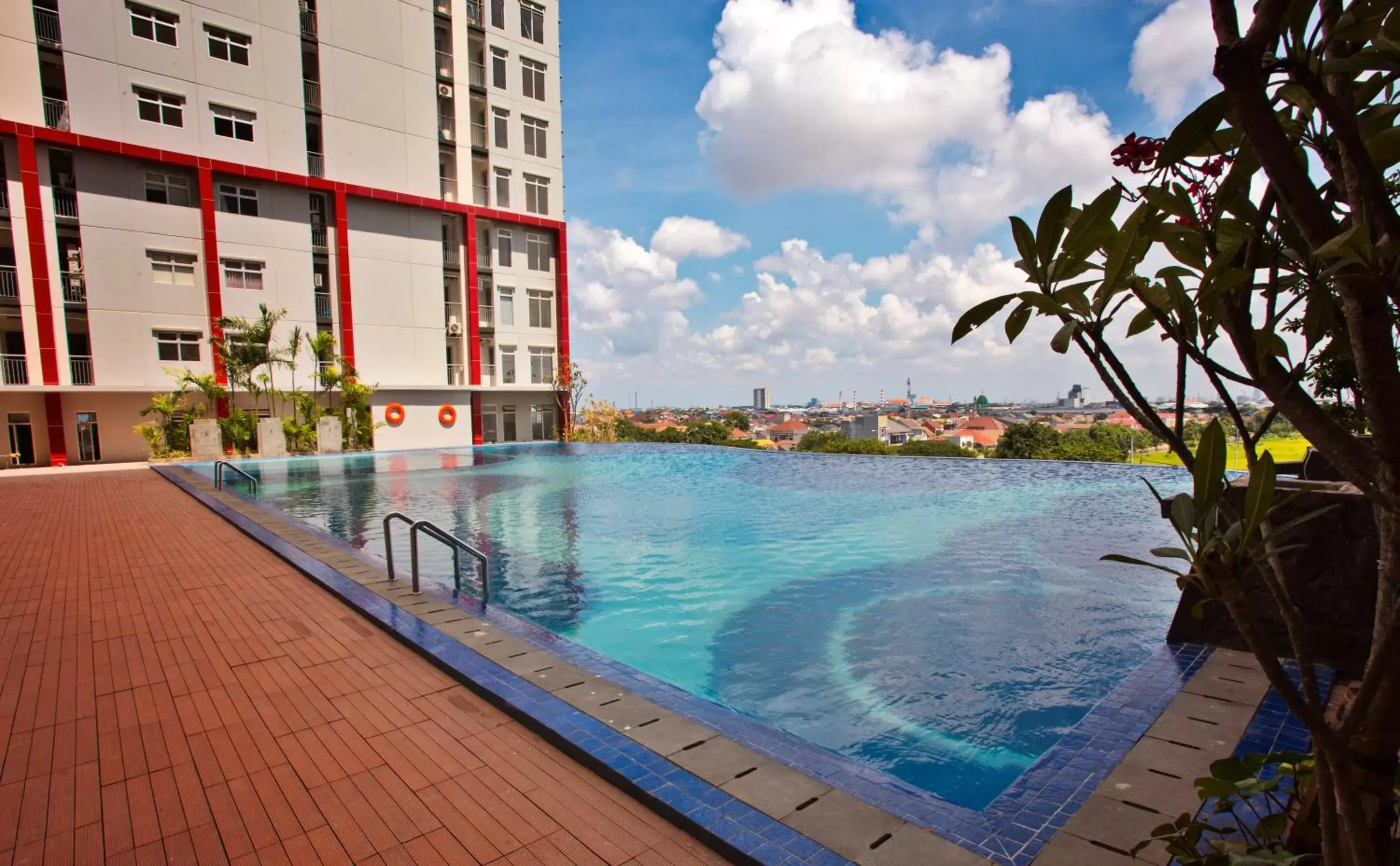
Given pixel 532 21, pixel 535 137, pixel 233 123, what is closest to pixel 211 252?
pixel 233 123

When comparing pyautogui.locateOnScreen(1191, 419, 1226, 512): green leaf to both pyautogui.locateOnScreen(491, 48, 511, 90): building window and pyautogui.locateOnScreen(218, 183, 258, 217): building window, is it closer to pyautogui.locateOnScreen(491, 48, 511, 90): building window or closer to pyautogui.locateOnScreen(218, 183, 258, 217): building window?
pyautogui.locateOnScreen(218, 183, 258, 217): building window

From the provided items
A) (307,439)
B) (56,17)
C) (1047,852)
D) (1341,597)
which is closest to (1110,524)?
(1341,597)

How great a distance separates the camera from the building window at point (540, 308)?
2608cm

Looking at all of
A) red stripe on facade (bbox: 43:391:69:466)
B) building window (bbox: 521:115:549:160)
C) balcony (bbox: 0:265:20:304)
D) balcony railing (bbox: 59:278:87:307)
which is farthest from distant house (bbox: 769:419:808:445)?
balcony (bbox: 0:265:20:304)

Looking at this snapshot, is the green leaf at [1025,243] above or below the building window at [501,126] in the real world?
below

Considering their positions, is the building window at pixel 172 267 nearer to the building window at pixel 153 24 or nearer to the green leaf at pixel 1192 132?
the building window at pixel 153 24

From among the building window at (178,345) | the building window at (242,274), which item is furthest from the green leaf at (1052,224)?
the building window at (242,274)

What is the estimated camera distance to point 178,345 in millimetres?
18609

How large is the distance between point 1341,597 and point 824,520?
6.82 meters

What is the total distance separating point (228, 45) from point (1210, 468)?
2558 cm

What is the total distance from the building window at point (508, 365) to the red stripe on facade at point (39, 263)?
12.1 metres

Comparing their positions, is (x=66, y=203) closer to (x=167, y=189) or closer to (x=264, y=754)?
(x=167, y=189)

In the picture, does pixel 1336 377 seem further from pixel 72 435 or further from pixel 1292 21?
pixel 72 435

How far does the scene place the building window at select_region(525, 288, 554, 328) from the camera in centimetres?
2608
